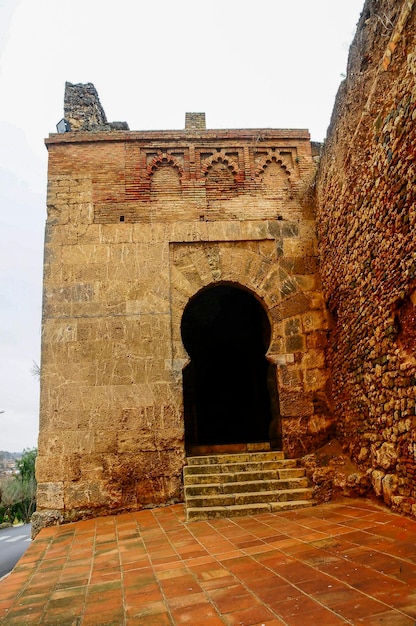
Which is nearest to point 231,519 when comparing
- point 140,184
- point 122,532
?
point 122,532

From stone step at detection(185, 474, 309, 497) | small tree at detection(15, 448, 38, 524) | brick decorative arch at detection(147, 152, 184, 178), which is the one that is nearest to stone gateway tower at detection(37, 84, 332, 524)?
brick decorative arch at detection(147, 152, 184, 178)

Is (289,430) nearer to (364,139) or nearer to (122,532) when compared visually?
(122,532)

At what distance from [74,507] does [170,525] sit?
1664 mm

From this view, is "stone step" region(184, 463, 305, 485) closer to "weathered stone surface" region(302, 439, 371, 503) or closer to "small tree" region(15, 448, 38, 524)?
"weathered stone surface" region(302, 439, 371, 503)

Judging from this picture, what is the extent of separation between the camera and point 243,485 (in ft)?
19.1

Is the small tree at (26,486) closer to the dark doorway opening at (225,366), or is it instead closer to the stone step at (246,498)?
the dark doorway opening at (225,366)

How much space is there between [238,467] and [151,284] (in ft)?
9.74

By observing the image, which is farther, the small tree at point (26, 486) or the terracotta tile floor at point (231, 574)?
the small tree at point (26, 486)

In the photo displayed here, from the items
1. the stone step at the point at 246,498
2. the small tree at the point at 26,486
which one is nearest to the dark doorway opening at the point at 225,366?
the stone step at the point at 246,498

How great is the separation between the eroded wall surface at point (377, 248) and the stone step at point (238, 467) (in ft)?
3.02

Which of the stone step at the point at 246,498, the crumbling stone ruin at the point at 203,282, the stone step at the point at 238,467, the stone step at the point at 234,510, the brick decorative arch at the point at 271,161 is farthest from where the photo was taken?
the brick decorative arch at the point at 271,161

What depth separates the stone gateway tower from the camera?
636cm

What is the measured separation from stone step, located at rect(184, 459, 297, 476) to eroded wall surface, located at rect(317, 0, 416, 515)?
920 mm

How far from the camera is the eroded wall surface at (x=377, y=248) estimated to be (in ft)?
14.1
